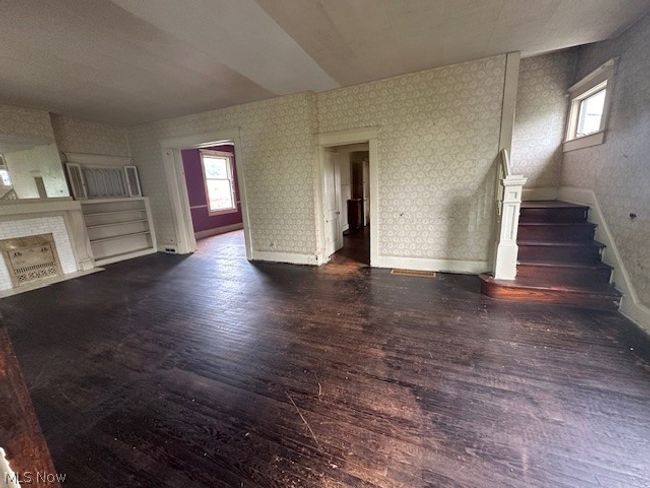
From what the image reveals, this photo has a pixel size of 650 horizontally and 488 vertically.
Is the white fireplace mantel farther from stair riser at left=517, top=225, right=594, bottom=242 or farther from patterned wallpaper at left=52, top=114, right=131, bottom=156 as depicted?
stair riser at left=517, top=225, right=594, bottom=242

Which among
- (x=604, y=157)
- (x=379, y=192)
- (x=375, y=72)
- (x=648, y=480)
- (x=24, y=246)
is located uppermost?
(x=375, y=72)

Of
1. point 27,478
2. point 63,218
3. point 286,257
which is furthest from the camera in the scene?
point 286,257

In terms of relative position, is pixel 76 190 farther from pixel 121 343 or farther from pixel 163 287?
pixel 121 343

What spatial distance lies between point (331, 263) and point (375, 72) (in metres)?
2.97

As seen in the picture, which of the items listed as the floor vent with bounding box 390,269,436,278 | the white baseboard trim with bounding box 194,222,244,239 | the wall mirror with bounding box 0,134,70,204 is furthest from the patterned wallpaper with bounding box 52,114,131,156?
the floor vent with bounding box 390,269,436,278

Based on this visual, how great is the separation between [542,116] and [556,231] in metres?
1.97

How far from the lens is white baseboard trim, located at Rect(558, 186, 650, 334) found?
8.03ft

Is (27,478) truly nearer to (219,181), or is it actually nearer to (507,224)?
(507,224)

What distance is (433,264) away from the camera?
409 cm

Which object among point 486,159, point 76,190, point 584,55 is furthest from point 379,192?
point 76,190

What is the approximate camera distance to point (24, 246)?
4.30 metres

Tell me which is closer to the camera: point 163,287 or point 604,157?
point 604,157

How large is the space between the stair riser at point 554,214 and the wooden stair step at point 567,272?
2.20ft

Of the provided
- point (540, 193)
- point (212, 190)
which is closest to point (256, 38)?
point (540, 193)
